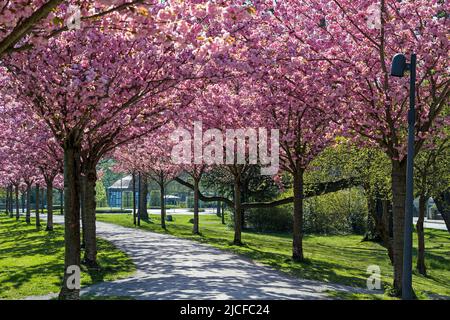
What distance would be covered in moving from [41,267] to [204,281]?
6335 millimetres

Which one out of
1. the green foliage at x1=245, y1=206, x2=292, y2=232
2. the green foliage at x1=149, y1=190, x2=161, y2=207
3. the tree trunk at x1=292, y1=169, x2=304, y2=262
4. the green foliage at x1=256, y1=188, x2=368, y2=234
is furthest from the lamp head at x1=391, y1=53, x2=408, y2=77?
the green foliage at x1=149, y1=190, x2=161, y2=207

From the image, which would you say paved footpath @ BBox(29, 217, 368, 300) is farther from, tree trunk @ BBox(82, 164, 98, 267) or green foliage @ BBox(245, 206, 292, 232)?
green foliage @ BBox(245, 206, 292, 232)

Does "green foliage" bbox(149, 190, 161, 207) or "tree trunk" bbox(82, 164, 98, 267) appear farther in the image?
"green foliage" bbox(149, 190, 161, 207)

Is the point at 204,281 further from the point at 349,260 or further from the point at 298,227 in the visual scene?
the point at 349,260

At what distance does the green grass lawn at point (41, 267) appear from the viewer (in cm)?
1281

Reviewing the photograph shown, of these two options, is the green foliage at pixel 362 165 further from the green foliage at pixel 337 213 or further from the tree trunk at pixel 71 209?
the green foliage at pixel 337 213

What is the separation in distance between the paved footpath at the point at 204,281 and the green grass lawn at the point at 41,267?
0.68 m

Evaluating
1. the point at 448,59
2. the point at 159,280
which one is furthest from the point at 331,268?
the point at 448,59

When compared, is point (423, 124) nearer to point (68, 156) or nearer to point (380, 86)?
point (380, 86)

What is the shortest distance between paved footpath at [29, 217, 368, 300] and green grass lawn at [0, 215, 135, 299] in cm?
68

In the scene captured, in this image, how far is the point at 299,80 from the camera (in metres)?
13.6

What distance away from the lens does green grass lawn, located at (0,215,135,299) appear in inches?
504

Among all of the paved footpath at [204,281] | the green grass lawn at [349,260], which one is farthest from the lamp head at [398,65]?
the green grass lawn at [349,260]

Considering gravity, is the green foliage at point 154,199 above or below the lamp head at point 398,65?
below
